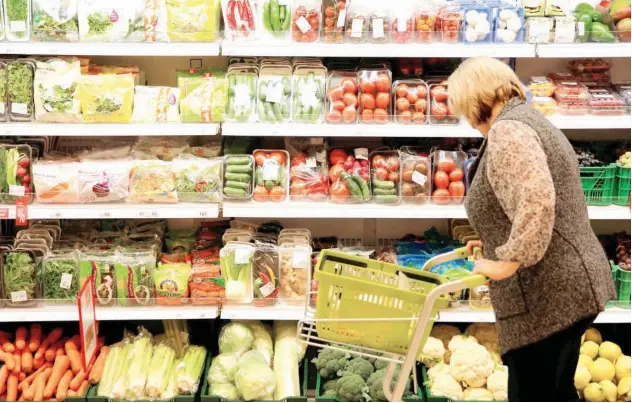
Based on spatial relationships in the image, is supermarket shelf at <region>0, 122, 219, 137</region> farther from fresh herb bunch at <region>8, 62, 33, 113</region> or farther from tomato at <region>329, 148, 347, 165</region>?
tomato at <region>329, 148, 347, 165</region>

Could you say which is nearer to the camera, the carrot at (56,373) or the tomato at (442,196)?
the carrot at (56,373)

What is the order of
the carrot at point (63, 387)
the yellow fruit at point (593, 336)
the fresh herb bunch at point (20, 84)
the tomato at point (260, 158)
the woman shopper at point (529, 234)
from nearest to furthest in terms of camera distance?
the woman shopper at point (529, 234), the carrot at point (63, 387), the fresh herb bunch at point (20, 84), the tomato at point (260, 158), the yellow fruit at point (593, 336)

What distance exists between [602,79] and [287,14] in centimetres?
170

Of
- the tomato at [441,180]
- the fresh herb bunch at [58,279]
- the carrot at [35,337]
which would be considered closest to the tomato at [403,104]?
the tomato at [441,180]

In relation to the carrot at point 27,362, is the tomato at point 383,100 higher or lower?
higher

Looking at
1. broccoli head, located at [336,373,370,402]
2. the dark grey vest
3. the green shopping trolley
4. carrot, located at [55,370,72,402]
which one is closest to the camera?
the dark grey vest

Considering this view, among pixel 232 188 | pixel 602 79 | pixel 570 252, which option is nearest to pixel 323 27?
pixel 232 188

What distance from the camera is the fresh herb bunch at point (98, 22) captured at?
3867 millimetres

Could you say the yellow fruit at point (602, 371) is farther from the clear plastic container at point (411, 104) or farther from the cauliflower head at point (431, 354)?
the clear plastic container at point (411, 104)

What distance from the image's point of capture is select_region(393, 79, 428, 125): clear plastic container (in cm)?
395

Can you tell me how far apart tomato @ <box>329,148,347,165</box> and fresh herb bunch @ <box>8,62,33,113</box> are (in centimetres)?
150

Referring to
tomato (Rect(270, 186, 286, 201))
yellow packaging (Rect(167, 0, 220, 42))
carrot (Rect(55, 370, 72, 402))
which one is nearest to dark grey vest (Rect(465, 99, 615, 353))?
tomato (Rect(270, 186, 286, 201))

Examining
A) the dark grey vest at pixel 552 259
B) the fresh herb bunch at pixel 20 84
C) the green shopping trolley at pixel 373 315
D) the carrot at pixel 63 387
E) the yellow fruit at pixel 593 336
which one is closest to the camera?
the dark grey vest at pixel 552 259

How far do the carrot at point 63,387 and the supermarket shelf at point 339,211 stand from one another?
1081 mm
